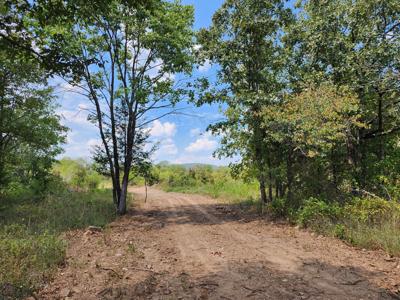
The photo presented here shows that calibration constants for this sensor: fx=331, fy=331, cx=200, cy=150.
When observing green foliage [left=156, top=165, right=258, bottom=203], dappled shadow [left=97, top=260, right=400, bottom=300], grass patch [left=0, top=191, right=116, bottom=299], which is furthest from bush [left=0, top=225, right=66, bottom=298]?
green foliage [left=156, top=165, right=258, bottom=203]

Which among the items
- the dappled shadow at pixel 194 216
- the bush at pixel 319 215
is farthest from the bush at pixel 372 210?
the dappled shadow at pixel 194 216

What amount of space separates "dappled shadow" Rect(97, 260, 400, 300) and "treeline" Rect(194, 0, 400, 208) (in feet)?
14.7

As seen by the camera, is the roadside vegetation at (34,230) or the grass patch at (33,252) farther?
the roadside vegetation at (34,230)

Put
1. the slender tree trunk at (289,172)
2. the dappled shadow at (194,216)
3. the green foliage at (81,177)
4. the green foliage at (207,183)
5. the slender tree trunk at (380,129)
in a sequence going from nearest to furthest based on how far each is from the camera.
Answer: the slender tree trunk at (380,129), the slender tree trunk at (289,172), the dappled shadow at (194,216), the green foliage at (207,183), the green foliage at (81,177)

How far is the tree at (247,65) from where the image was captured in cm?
1309

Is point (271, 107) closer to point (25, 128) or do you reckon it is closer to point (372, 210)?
point (372, 210)

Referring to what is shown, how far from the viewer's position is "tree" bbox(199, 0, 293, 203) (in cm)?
1309

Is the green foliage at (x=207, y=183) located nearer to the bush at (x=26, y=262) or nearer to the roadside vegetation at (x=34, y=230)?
the roadside vegetation at (x=34, y=230)

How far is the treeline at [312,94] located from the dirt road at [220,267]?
290 cm

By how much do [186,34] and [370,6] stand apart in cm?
694

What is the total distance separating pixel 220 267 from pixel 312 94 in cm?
634

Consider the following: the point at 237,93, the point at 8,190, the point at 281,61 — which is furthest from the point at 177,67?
the point at 8,190

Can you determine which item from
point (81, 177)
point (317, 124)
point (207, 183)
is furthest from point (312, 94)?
point (81, 177)

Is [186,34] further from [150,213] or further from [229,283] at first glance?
[229,283]
